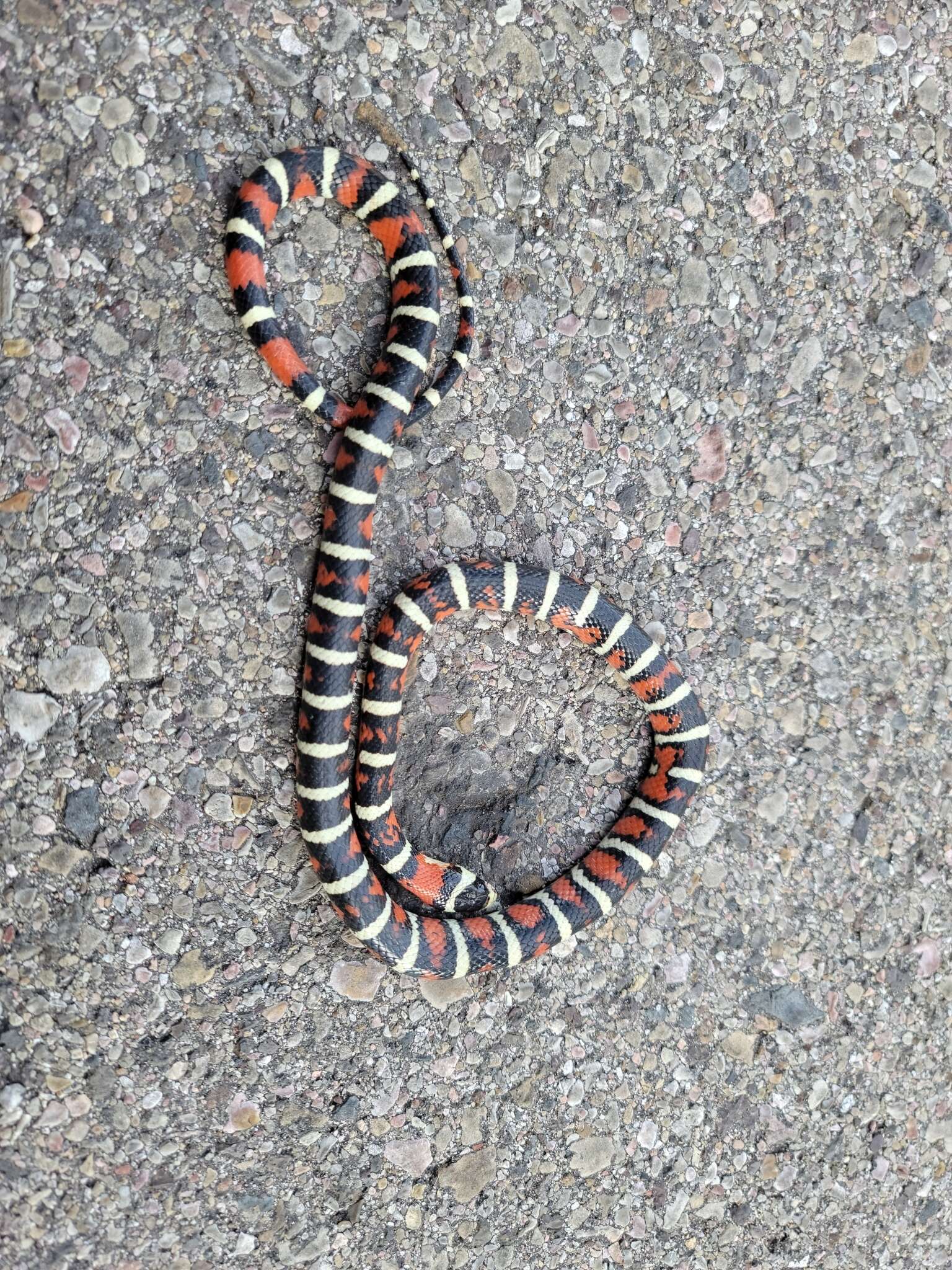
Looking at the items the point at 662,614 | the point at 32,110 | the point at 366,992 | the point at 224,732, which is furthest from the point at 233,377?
the point at 366,992

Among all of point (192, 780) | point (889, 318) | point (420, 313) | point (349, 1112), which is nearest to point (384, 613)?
point (192, 780)

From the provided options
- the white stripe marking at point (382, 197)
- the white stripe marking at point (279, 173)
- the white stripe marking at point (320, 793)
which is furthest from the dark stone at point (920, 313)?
the white stripe marking at point (320, 793)

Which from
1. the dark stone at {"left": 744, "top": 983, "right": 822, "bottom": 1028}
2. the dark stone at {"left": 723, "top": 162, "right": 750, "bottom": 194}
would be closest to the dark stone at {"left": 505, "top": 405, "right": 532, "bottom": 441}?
the dark stone at {"left": 723, "top": 162, "right": 750, "bottom": 194}

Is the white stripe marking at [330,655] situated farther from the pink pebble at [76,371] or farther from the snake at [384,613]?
the pink pebble at [76,371]

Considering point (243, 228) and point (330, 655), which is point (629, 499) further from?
point (243, 228)

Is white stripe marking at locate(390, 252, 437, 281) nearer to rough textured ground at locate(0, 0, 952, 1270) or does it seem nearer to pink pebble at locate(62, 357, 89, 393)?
rough textured ground at locate(0, 0, 952, 1270)

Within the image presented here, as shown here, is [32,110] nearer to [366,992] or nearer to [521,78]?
[521,78]
